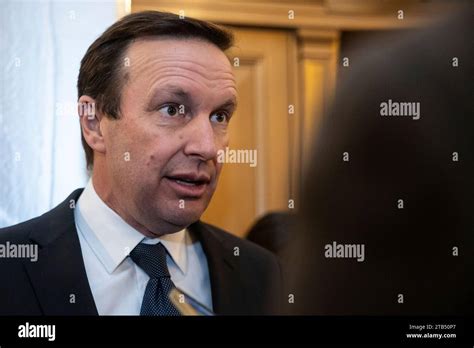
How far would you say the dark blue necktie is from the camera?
2457 millimetres

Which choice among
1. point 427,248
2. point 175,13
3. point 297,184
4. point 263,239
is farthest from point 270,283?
point 175,13

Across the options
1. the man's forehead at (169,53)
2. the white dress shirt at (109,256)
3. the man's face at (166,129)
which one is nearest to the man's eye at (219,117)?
the man's face at (166,129)

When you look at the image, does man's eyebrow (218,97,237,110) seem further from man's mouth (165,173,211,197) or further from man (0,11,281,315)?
man's mouth (165,173,211,197)

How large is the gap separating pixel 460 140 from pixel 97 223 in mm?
1071

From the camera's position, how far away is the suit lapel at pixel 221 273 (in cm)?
251

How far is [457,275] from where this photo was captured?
2584 mm

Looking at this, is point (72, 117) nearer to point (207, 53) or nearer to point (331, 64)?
point (207, 53)

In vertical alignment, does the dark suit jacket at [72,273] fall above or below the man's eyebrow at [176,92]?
below

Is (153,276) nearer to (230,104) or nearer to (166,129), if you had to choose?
(166,129)

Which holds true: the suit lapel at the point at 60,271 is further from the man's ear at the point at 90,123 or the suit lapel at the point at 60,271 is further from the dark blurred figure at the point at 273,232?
the dark blurred figure at the point at 273,232

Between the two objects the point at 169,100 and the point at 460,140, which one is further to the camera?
the point at 460,140

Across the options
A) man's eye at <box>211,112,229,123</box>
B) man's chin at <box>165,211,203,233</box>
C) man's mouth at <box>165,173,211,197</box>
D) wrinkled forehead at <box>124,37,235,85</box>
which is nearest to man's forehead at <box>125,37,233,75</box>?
wrinkled forehead at <box>124,37,235,85</box>

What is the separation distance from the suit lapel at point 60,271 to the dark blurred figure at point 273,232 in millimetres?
478

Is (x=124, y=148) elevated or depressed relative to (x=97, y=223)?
elevated
